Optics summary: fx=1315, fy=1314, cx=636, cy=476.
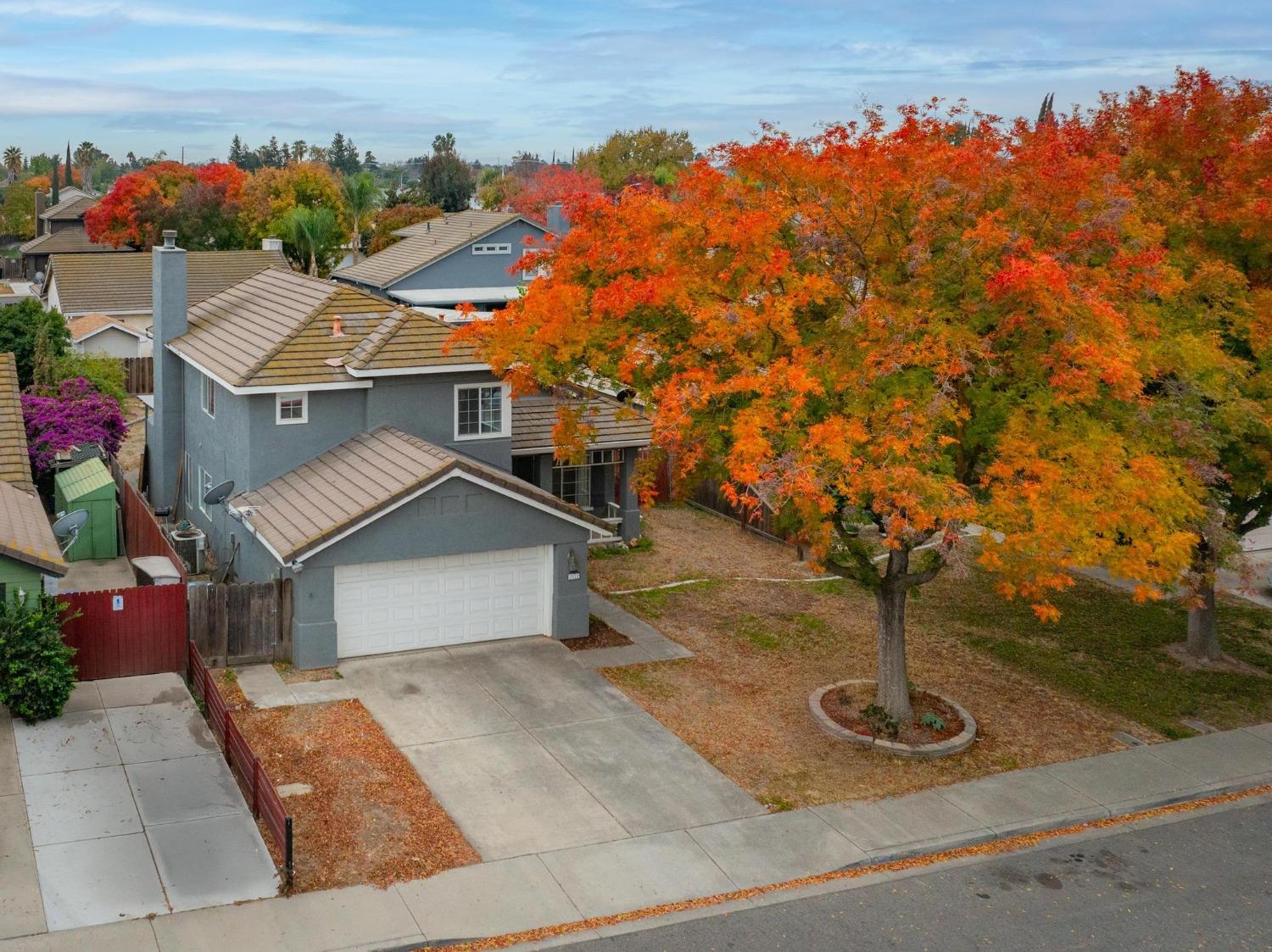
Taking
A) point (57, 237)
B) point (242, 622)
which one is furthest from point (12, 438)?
point (57, 237)

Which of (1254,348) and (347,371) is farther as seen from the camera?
(347,371)

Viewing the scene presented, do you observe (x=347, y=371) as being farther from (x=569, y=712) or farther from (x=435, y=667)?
(x=569, y=712)

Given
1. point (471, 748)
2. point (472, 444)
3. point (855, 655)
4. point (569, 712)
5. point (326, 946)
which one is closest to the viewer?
point (326, 946)

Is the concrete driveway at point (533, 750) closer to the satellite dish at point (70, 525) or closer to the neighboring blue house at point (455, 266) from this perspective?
the satellite dish at point (70, 525)

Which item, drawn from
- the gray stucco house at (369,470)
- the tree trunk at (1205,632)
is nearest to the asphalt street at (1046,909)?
the tree trunk at (1205,632)

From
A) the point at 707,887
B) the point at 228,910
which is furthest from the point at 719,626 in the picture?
the point at 228,910

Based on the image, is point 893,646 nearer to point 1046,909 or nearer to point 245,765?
point 1046,909

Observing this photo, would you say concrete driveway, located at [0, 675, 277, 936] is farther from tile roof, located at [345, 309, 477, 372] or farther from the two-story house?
the two-story house
